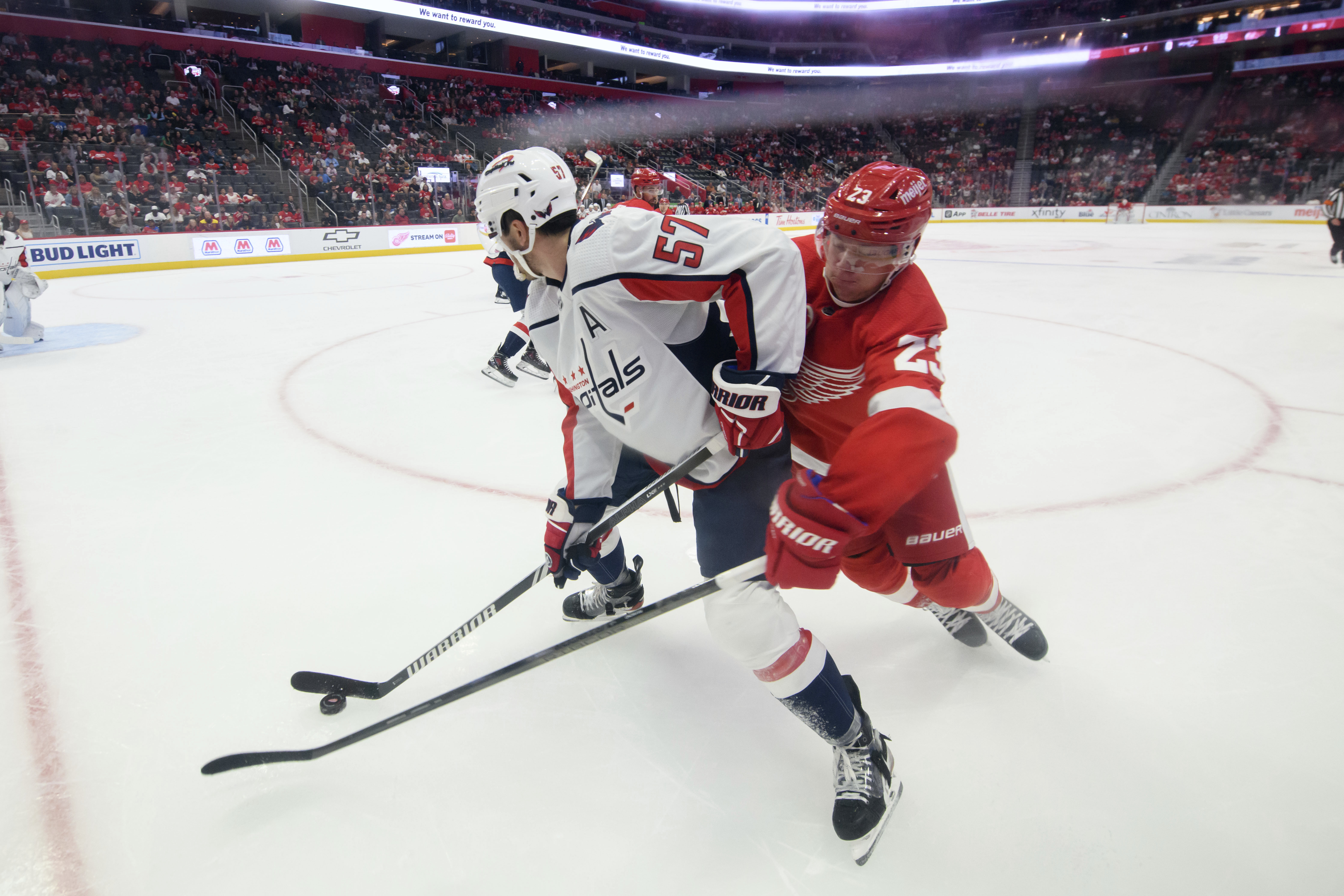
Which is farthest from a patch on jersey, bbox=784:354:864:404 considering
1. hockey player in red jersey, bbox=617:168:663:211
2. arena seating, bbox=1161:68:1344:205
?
arena seating, bbox=1161:68:1344:205

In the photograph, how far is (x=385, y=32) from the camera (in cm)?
2130

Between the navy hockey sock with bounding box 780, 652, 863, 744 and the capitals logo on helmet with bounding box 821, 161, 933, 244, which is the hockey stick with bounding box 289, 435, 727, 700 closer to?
the navy hockey sock with bounding box 780, 652, 863, 744

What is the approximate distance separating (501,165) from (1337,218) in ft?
35.7

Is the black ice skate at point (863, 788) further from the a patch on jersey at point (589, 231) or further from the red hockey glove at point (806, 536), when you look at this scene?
the a patch on jersey at point (589, 231)

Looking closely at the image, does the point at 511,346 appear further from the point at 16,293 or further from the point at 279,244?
the point at 279,244

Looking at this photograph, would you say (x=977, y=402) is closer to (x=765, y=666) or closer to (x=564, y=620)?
(x=564, y=620)

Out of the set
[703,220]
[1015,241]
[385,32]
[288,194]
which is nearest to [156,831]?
[703,220]

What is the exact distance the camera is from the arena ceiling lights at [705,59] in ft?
63.9

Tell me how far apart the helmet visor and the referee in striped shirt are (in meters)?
10.0

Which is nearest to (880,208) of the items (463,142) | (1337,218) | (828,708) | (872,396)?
(872,396)

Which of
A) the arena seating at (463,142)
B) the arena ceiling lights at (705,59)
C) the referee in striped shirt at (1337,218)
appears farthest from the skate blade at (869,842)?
the arena ceiling lights at (705,59)

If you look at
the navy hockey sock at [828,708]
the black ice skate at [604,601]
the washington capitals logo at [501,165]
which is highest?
the washington capitals logo at [501,165]

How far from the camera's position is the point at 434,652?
172cm

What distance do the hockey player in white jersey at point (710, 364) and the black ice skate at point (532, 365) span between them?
318cm
